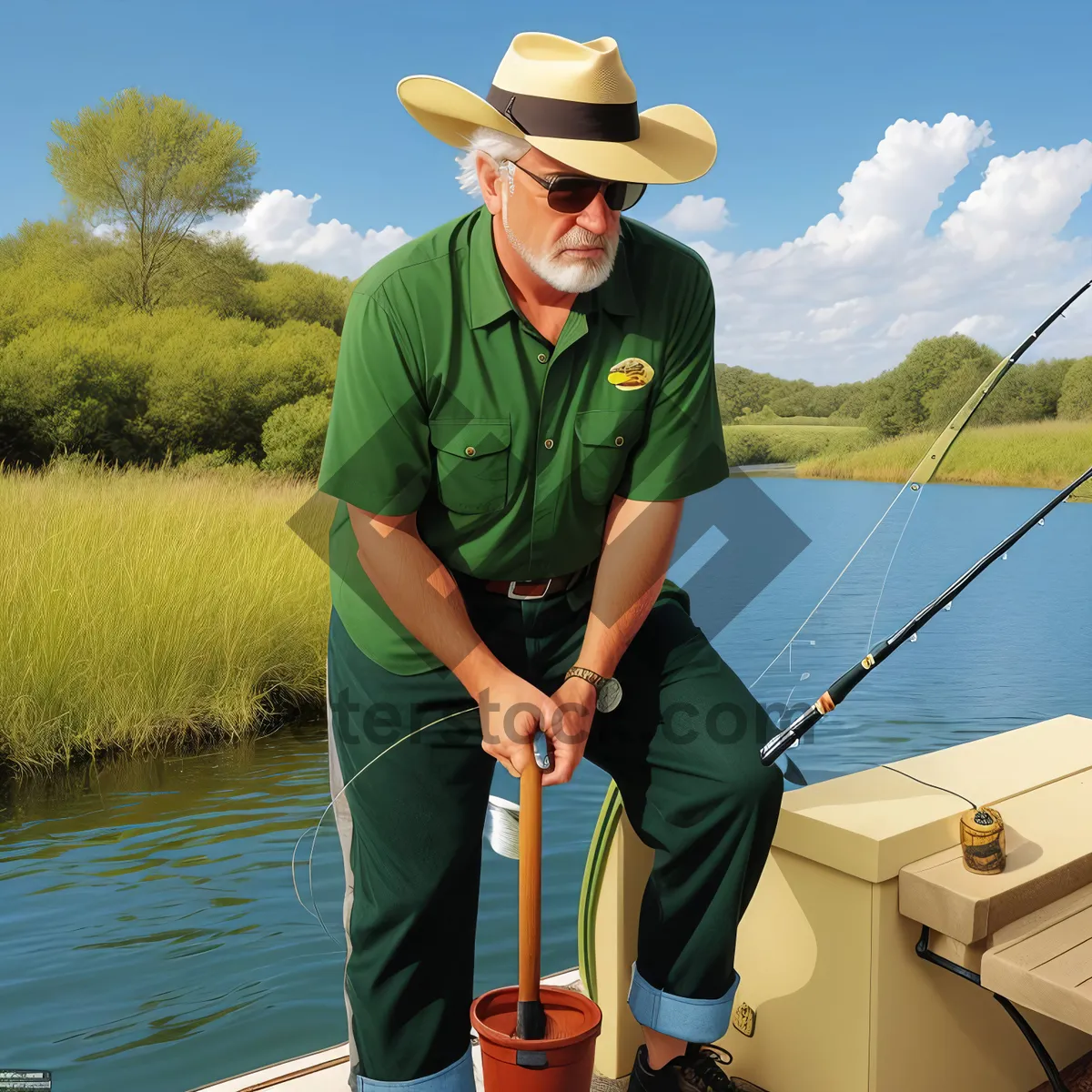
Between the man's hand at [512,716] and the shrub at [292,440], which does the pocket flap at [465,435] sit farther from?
the shrub at [292,440]

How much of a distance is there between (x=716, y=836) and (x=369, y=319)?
2.68 feet

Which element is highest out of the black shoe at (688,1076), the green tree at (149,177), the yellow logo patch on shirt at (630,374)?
the green tree at (149,177)

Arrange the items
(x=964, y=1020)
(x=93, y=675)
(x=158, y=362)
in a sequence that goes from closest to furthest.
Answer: (x=964, y=1020)
(x=93, y=675)
(x=158, y=362)

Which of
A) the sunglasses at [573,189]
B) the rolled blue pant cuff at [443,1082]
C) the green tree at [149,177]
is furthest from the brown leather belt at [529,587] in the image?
the green tree at [149,177]

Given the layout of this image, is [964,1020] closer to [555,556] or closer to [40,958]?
[555,556]

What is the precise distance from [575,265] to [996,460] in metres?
2.55

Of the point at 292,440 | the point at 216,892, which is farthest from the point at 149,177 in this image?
the point at 216,892

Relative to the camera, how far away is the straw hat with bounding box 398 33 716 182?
1.41m

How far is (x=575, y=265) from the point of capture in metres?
1.45

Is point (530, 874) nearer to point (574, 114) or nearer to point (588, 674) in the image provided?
point (588, 674)

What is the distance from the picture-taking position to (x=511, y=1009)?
150cm

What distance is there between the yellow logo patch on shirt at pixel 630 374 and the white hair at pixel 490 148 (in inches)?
12.2

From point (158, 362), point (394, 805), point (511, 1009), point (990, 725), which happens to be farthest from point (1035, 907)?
point (158, 362)

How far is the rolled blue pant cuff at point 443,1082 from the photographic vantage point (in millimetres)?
1508
